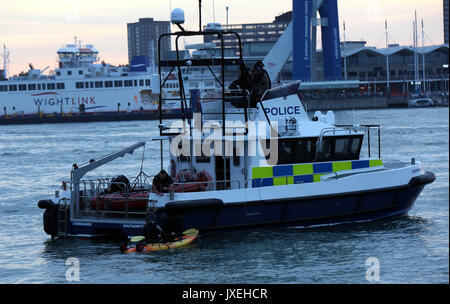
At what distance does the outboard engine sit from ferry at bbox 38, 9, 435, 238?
0.07ft

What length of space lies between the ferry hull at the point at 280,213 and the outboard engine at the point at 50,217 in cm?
34

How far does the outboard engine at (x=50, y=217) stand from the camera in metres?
14.5

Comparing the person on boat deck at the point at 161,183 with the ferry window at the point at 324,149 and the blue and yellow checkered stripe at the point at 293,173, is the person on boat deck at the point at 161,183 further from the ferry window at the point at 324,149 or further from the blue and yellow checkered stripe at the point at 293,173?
the ferry window at the point at 324,149

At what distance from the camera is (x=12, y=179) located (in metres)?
28.9

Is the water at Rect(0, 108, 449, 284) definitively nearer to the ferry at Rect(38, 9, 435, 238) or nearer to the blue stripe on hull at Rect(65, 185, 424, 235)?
the blue stripe on hull at Rect(65, 185, 424, 235)

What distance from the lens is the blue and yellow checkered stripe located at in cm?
1446

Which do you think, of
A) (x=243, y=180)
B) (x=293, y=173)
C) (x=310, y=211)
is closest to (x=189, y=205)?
(x=243, y=180)

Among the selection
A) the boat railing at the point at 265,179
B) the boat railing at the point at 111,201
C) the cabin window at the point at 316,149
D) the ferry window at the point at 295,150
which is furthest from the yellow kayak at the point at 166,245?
the ferry window at the point at 295,150

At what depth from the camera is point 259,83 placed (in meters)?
15.1

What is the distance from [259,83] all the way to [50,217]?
199 inches

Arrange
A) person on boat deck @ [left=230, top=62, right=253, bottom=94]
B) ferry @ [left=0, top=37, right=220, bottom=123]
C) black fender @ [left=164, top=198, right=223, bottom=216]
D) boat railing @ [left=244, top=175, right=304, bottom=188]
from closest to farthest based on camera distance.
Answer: black fender @ [left=164, top=198, right=223, bottom=216], boat railing @ [left=244, top=175, right=304, bottom=188], person on boat deck @ [left=230, top=62, right=253, bottom=94], ferry @ [left=0, top=37, right=220, bottom=123]

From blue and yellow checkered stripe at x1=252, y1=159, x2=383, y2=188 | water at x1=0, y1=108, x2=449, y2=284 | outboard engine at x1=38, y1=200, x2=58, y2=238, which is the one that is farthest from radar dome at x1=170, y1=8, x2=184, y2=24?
outboard engine at x1=38, y1=200, x2=58, y2=238
